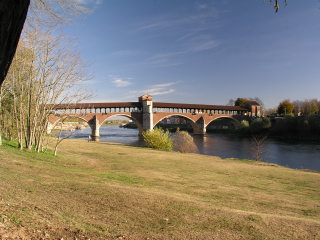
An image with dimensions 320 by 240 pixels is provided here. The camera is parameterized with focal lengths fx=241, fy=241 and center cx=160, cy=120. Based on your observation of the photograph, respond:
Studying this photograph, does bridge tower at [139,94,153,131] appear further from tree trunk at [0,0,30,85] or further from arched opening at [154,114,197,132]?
tree trunk at [0,0,30,85]

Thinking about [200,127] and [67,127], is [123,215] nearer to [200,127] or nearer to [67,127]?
[67,127]

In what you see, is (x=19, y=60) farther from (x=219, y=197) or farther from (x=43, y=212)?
(x=219, y=197)

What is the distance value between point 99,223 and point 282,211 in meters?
5.28

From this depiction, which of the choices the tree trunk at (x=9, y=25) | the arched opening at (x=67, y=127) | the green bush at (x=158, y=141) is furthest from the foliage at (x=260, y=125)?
the tree trunk at (x=9, y=25)

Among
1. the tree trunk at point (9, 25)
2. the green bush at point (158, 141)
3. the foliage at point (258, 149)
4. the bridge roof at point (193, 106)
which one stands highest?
the bridge roof at point (193, 106)

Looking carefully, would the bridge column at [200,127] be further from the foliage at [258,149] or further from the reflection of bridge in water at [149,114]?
the foliage at [258,149]

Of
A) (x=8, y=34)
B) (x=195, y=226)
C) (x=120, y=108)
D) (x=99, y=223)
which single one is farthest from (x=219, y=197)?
(x=120, y=108)

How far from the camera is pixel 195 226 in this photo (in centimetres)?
486

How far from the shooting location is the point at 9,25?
2146mm

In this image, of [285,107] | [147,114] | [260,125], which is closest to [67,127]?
[147,114]

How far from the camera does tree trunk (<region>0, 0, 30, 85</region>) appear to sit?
2072 millimetres

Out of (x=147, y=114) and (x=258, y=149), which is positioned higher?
(x=147, y=114)

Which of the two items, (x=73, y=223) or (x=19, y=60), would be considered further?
(x=19, y=60)

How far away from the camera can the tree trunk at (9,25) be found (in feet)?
6.80
